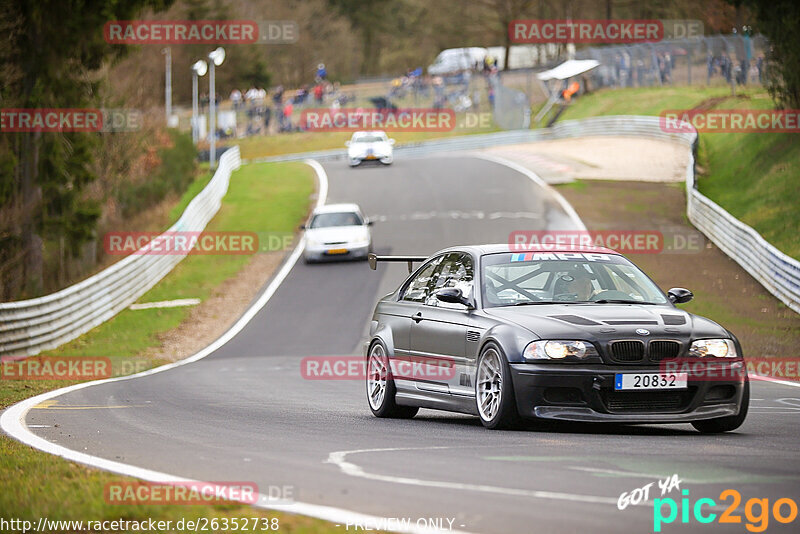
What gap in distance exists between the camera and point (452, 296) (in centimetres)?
1002

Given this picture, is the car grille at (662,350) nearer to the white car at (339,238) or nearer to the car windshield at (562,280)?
the car windshield at (562,280)

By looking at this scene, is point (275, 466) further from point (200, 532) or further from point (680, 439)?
point (680, 439)

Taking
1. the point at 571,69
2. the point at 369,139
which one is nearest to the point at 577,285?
the point at 369,139

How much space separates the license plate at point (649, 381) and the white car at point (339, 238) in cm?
2536

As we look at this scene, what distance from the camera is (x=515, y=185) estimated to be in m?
46.0

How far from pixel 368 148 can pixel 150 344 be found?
28929 mm

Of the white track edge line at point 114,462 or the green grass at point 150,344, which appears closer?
the white track edge line at point 114,462

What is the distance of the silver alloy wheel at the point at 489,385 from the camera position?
30.5 feet

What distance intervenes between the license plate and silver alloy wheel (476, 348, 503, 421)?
89 centimetres

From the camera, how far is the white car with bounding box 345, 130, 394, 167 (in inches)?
2079

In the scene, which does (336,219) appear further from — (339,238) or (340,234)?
(339,238)

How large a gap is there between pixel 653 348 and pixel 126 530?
4638 mm

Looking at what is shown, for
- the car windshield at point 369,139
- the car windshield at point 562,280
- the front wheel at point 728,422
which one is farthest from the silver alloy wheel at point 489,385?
the car windshield at point 369,139

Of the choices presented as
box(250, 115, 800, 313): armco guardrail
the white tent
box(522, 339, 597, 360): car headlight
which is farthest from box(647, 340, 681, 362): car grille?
the white tent
